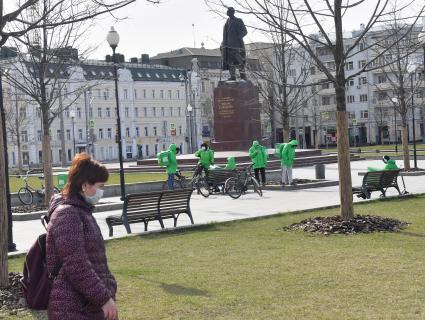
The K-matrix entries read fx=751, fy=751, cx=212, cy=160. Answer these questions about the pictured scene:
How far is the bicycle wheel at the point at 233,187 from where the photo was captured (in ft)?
73.6

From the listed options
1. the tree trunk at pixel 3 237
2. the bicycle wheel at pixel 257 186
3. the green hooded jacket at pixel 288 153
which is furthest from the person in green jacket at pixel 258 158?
the tree trunk at pixel 3 237

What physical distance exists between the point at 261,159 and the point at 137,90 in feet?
258

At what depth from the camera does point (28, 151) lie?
298 feet

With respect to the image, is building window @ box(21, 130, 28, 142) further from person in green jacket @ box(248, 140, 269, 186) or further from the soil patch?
the soil patch

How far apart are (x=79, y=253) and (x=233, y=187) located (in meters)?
18.4

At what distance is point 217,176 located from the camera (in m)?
24.5

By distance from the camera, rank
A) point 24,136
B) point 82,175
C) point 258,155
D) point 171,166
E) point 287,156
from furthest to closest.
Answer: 1. point 24,136
2. point 258,155
3. point 287,156
4. point 171,166
5. point 82,175

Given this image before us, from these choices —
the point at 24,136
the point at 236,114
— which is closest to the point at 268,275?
the point at 236,114

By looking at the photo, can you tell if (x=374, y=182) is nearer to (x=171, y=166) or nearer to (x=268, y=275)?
(x=171, y=166)

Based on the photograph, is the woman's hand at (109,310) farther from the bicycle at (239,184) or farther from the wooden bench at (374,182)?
the bicycle at (239,184)

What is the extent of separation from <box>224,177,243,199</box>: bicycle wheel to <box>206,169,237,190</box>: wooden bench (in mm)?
1453

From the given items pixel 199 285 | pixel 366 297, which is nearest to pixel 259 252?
pixel 199 285

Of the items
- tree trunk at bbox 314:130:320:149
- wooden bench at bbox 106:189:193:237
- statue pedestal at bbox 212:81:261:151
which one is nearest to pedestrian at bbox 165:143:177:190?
wooden bench at bbox 106:189:193:237

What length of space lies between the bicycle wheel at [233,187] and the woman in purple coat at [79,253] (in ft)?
58.6
